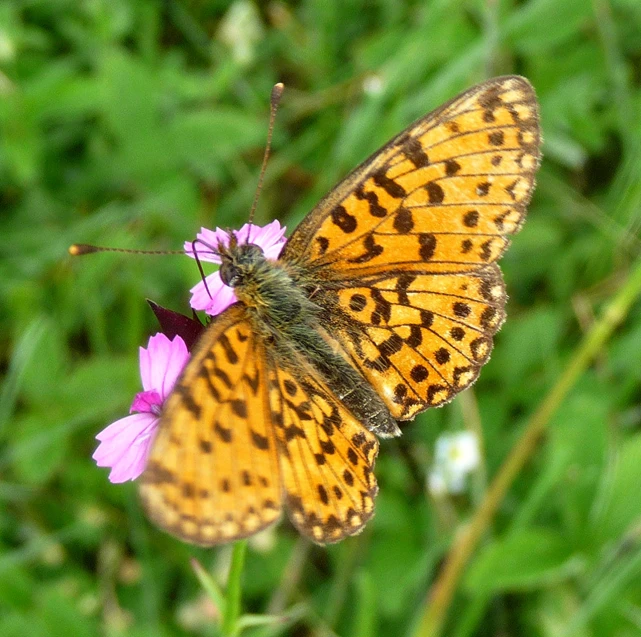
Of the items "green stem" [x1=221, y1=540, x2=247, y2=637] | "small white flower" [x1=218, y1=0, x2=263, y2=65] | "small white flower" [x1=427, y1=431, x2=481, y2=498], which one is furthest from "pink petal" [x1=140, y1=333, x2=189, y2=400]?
"small white flower" [x1=218, y1=0, x2=263, y2=65]

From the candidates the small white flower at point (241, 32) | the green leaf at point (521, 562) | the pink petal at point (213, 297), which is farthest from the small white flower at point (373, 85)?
the green leaf at point (521, 562)

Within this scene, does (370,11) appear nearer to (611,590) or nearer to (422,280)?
(422,280)

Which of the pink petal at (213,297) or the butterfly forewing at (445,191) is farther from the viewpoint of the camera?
the pink petal at (213,297)

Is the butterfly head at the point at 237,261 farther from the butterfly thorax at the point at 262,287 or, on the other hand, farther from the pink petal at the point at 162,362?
the pink petal at the point at 162,362

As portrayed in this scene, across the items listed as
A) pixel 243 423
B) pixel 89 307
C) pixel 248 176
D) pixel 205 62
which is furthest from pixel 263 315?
pixel 205 62

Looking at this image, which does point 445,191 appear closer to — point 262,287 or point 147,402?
point 262,287
